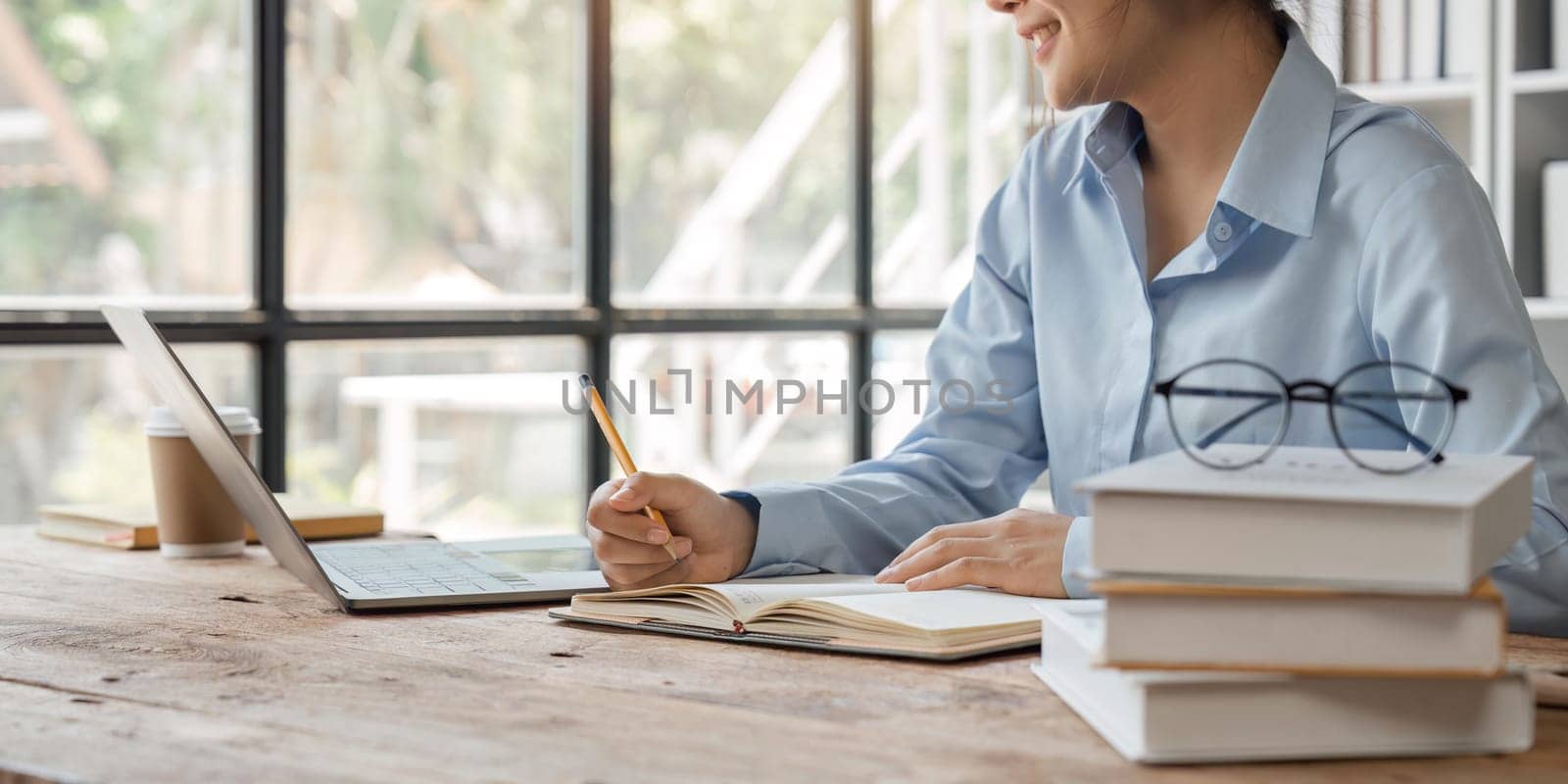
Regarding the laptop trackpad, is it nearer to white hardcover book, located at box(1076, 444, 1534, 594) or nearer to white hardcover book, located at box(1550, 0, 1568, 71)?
white hardcover book, located at box(1076, 444, 1534, 594)

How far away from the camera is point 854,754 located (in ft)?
2.64

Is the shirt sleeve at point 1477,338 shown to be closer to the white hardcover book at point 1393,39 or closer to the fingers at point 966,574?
the fingers at point 966,574

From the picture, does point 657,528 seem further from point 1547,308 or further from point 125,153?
point 1547,308

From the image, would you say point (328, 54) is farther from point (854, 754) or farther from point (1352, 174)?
point (854, 754)

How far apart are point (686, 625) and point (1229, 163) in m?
0.77

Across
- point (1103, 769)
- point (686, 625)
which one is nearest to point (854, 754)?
point (1103, 769)

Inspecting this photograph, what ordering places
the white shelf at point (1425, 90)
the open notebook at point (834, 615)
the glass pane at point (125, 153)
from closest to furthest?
A: 1. the open notebook at point (834, 615)
2. the glass pane at point (125, 153)
3. the white shelf at point (1425, 90)

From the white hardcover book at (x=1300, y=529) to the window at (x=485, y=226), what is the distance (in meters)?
2.35

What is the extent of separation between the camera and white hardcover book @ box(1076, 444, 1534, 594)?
722 mm

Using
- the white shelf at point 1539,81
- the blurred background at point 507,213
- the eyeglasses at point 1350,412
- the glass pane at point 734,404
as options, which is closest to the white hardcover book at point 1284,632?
the eyeglasses at point 1350,412

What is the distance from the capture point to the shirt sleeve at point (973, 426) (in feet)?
4.84

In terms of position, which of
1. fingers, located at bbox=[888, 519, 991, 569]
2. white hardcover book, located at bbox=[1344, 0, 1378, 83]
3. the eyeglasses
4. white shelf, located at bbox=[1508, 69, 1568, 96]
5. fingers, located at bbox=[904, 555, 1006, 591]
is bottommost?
fingers, located at bbox=[904, 555, 1006, 591]

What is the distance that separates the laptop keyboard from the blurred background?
1139 millimetres

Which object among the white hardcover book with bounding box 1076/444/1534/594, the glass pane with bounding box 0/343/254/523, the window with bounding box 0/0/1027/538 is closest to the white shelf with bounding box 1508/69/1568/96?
the window with bounding box 0/0/1027/538
